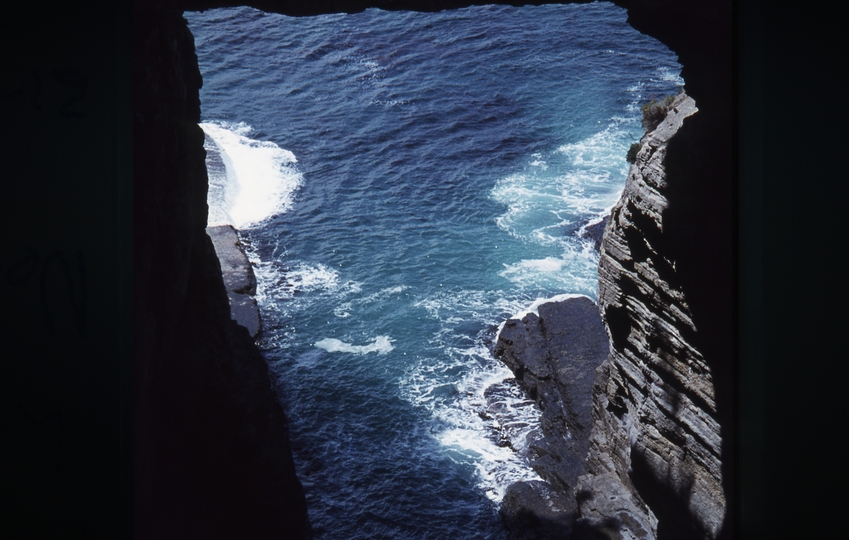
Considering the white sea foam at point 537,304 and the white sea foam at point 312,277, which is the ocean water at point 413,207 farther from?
the white sea foam at point 537,304

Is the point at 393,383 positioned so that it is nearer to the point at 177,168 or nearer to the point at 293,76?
the point at 177,168

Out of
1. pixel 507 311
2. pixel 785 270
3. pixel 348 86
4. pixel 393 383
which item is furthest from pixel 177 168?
Result: pixel 348 86

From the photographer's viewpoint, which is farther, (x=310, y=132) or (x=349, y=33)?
(x=349, y=33)

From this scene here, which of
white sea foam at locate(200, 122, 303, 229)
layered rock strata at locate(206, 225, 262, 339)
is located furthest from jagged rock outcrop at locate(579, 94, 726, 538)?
white sea foam at locate(200, 122, 303, 229)

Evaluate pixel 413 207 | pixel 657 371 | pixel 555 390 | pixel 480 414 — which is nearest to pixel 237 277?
pixel 413 207

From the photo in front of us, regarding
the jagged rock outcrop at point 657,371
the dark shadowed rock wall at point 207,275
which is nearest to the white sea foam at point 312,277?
the dark shadowed rock wall at point 207,275

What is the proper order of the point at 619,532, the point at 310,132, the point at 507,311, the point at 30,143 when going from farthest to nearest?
the point at 310,132, the point at 507,311, the point at 619,532, the point at 30,143
